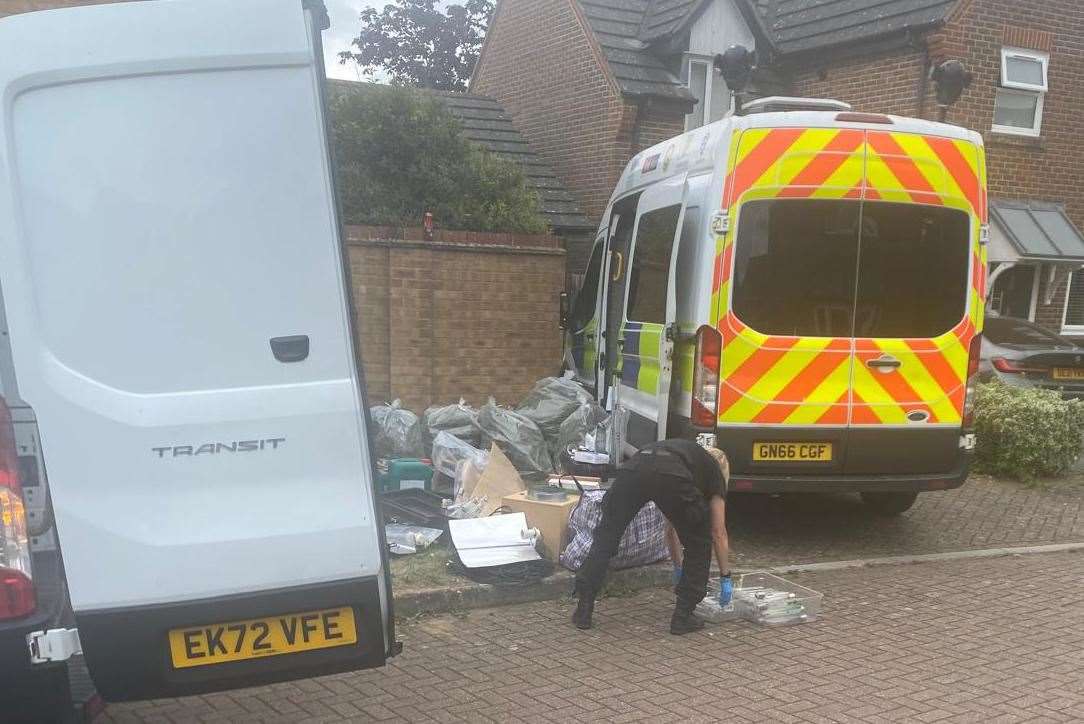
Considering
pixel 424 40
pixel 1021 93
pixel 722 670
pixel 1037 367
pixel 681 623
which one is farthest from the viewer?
pixel 424 40

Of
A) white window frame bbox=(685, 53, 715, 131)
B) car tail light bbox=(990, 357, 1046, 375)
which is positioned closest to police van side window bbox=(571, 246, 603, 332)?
car tail light bbox=(990, 357, 1046, 375)

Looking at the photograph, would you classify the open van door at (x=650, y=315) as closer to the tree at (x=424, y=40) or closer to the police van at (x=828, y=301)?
the police van at (x=828, y=301)

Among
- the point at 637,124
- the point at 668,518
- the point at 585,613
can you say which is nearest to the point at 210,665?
the point at 585,613

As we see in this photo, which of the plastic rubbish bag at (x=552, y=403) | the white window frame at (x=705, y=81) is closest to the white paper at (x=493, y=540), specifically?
the plastic rubbish bag at (x=552, y=403)

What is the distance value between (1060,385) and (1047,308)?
367 centimetres

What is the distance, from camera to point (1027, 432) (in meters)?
8.40

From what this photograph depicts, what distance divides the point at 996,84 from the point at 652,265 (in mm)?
7447

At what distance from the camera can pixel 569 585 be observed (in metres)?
5.34

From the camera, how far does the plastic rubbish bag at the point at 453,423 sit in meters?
7.58

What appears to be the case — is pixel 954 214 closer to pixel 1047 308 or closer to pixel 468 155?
pixel 468 155

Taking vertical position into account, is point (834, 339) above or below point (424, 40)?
below

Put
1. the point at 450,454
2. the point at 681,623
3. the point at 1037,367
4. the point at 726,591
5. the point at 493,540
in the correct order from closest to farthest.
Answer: the point at 681,623, the point at 726,591, the point at 493,540, the point at 450,454, the point at 1037,367

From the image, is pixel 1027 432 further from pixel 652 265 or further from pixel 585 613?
pixel 585 613

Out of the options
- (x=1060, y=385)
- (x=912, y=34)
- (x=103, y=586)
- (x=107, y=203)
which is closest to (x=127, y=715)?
(x=103, y=586)
